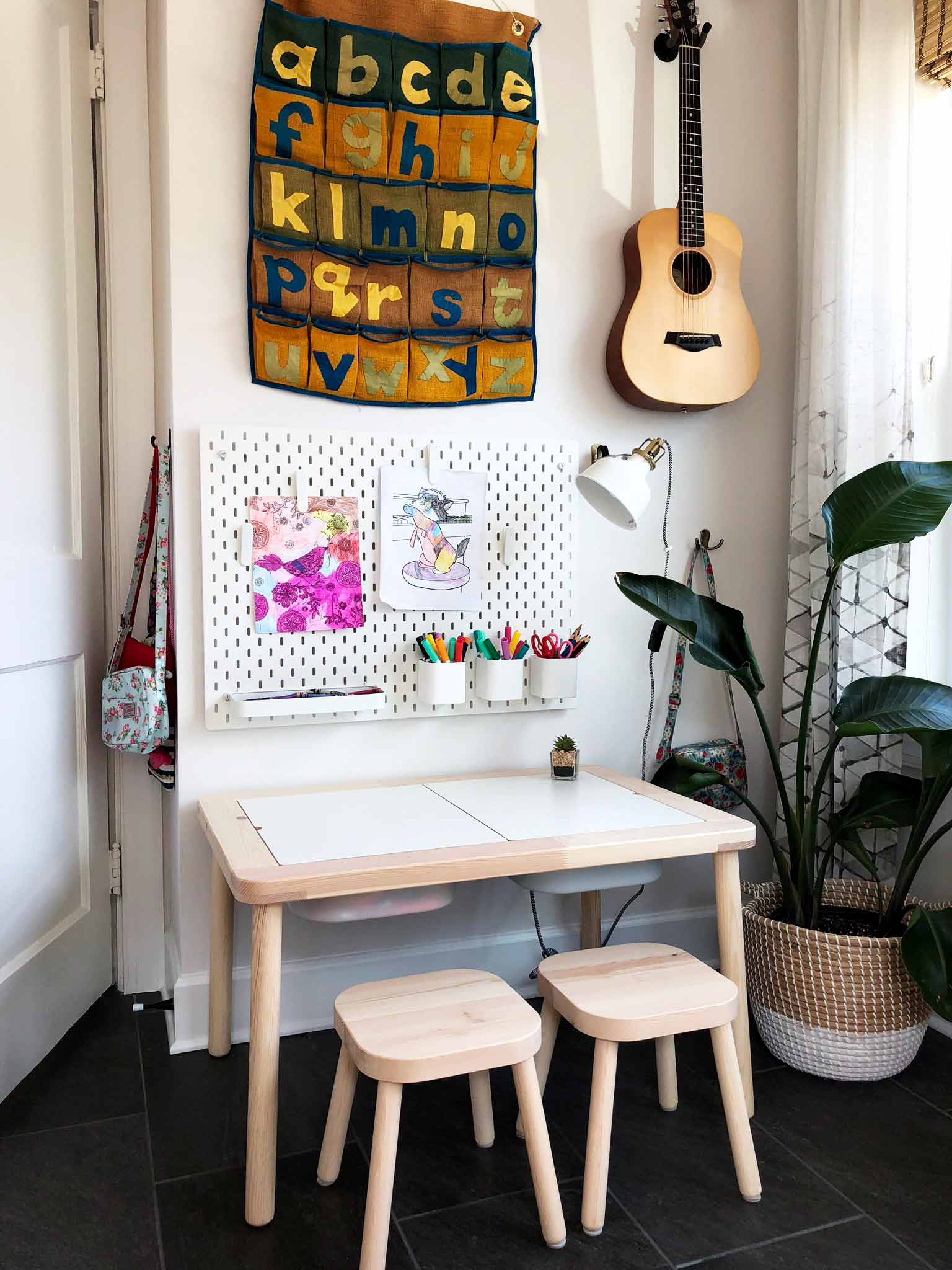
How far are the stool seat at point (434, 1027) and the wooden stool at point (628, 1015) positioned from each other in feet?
0.36

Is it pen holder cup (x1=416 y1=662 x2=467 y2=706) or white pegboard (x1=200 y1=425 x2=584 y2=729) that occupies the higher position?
white pegboard (x1=200 y1=425 x2=584 y2=729)

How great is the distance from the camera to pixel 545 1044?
5.31 ft

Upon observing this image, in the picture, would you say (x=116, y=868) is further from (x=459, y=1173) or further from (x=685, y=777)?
(x=685, y=777)

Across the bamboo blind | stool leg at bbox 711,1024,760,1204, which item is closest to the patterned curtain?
the bamboo blind

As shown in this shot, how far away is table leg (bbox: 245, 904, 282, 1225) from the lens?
54.2 inches

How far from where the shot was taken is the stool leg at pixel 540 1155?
4.38 ft

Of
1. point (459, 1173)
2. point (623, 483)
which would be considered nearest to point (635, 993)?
point (459, 1173)

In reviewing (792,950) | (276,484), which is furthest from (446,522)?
(792,950)

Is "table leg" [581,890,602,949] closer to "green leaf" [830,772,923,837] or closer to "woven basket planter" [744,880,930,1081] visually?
"woven basket planter" [744,880,930,1081]

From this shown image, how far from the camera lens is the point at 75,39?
198cm

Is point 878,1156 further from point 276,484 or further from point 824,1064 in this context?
point 276,484

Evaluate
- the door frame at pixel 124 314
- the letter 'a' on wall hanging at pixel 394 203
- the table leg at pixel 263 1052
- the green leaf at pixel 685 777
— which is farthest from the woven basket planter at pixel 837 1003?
the door frame at pixel 124 314

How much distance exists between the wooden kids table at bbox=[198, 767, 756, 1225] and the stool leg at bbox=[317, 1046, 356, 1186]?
0.10 meters

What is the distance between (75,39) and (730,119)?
1467 millimetres
